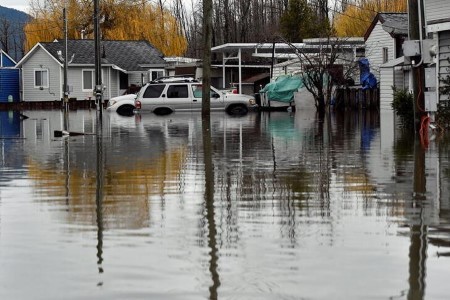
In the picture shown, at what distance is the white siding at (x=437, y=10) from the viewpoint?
29656 mm

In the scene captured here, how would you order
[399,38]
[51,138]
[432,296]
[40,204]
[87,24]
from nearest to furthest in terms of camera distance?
[432,296] < [40,204] < [51,138] < [399,38] < [87,24]

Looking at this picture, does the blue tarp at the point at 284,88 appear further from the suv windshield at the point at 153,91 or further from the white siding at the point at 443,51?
the white siding at the point at 443,51

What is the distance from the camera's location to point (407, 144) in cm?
2003

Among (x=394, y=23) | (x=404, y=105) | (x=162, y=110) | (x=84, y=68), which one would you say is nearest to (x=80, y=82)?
(x=84, y=68)

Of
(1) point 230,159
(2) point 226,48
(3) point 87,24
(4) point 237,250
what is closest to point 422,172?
(1) point 230,159

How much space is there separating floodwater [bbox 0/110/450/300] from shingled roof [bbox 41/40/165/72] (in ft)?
173

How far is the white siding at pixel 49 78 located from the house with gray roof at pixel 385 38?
25604 mm

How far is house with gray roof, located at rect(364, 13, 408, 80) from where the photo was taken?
48062mm

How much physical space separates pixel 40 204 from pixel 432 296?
579 cm

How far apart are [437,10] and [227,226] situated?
22.4 metres

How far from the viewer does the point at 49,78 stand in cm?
7081

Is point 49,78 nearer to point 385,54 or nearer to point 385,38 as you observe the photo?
point 385,54

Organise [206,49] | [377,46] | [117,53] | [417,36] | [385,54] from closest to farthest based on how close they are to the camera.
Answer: [417,36] < [206,49] < [385,54] < [377,46] < [117,53]

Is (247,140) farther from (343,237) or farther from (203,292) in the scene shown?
(203,292)
